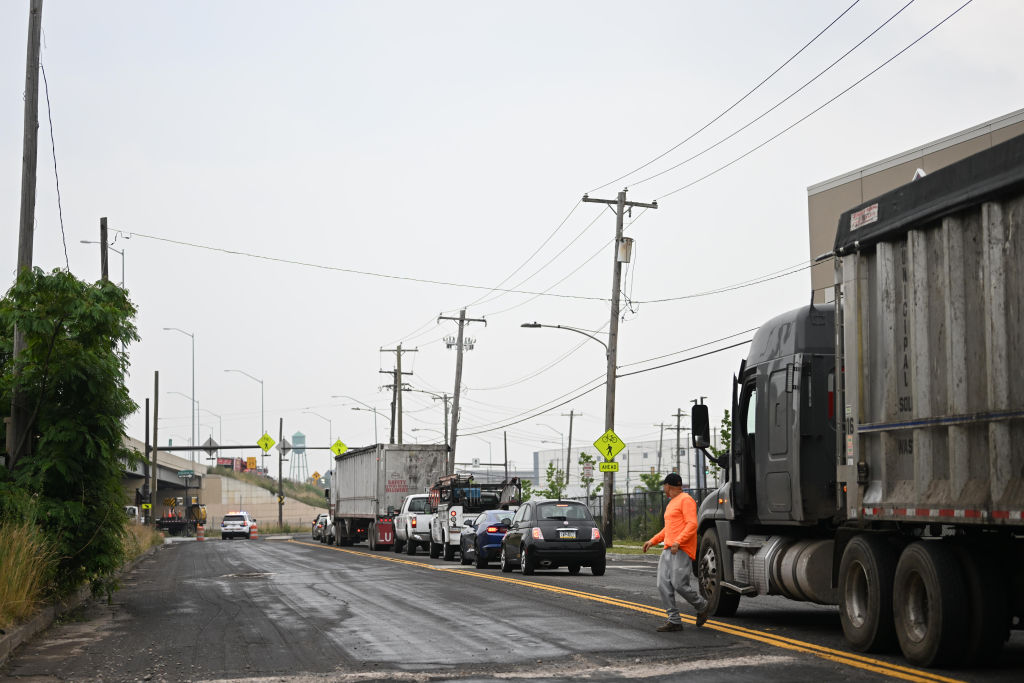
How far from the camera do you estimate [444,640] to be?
1245 cm

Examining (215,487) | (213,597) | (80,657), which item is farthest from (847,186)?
(215,487)

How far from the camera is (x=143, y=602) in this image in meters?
19.2

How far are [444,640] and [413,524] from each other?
24826 mm

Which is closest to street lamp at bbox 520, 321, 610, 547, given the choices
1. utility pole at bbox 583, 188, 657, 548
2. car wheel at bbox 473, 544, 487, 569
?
utility pole at bbox 583, 188, 657, 548

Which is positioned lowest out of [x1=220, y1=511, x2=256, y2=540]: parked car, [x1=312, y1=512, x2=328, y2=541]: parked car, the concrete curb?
[x1=220, y1=511, x2=256, y2=540]: parked car

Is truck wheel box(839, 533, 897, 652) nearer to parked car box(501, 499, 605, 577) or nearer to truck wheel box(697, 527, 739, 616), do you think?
truck wheel box(697, 527, 739, 616)

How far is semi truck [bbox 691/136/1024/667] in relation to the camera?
28.1ft

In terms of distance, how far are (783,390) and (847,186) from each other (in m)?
26.3

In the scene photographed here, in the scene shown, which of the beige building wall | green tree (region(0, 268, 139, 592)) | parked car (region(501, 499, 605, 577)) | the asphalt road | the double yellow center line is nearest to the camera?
the double yellow center line

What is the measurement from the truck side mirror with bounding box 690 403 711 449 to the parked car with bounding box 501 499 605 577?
31.5 feet

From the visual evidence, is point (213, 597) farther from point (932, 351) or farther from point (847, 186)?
point (847, 186)

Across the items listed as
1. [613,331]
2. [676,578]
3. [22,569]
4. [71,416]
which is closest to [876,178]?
[613,331]

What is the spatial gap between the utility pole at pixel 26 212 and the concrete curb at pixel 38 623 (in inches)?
83.7

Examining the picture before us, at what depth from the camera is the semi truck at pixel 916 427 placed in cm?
855
